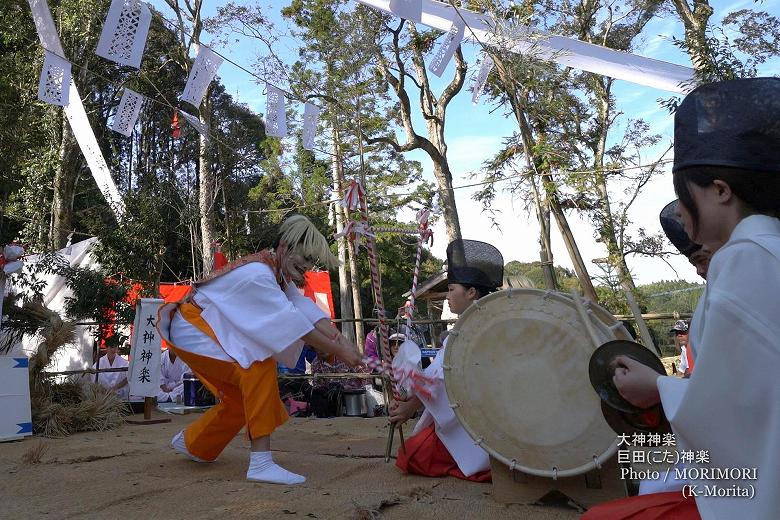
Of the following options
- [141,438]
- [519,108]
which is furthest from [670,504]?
[519,108]

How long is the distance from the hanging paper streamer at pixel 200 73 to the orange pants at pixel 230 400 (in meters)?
3.62

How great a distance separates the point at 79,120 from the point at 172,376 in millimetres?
3964

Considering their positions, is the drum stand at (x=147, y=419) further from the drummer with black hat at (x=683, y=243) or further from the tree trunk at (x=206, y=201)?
the tree trunk at (x=206, y=201)

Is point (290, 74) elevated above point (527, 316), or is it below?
above

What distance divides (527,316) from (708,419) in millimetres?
1442

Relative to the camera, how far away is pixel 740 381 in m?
0.95

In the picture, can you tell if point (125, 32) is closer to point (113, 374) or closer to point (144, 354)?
point (144, 354)

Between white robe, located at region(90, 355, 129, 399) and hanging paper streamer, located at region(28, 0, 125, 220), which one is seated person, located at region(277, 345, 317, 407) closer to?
white robe, located at region(90, 355, 129, 399)

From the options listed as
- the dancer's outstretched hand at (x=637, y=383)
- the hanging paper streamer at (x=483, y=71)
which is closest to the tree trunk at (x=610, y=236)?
the hanging paper streamer at (x=483, y=71)

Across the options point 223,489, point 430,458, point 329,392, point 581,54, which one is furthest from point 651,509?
point 581,54

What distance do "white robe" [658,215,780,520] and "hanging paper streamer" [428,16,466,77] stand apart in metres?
6.30

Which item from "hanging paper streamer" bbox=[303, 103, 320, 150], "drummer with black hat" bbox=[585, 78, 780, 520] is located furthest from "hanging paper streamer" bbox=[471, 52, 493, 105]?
"drummer with black hat" bbox=[585, 78, 780, 520]

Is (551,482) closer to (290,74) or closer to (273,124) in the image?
(273,124)

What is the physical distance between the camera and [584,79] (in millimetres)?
14383
